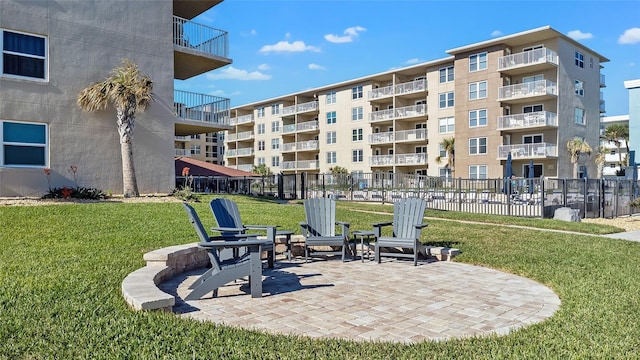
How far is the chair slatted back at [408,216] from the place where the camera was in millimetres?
8609

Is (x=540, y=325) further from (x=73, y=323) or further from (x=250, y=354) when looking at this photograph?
(x=73, y=323)

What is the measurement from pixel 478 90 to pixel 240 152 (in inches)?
1515

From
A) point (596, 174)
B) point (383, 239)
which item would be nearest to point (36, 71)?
point (383, 239)

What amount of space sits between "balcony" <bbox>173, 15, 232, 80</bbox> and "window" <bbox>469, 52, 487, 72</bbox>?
2547cm

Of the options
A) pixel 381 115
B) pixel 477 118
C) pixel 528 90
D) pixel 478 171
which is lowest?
pixel 478 171

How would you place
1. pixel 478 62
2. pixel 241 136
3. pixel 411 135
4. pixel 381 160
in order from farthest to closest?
pixel 241 136 → pixel 381 160 → pixel 411 135 → pixel 478 62

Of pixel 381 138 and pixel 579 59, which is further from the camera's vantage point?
pixel 381 138

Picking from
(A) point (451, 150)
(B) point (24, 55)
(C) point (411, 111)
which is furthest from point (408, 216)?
(C) point (411, 111)

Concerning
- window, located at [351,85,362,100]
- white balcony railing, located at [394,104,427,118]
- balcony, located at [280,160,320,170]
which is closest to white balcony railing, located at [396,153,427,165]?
white balcony railing, located at [394,104,427,118]

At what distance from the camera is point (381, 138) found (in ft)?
159

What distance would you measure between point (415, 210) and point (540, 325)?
4252 millimetres

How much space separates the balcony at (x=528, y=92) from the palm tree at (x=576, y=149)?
4.36 m

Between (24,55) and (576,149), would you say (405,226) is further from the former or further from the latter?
(576,149)

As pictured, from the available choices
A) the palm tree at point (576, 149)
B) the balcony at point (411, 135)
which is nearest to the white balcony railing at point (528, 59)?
the palm tree at point (576, 149)
